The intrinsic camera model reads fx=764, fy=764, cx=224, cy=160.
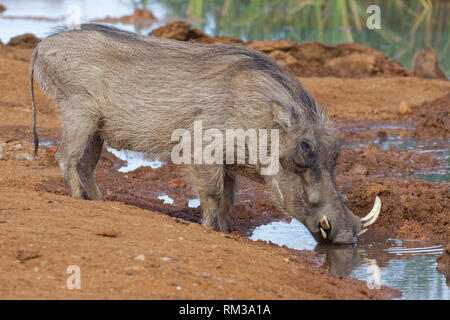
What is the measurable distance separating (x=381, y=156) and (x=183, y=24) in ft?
16.6

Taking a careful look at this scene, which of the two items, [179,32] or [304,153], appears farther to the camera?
[179,32]

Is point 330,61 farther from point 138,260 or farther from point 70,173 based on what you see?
point 138,260

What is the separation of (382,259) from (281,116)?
1.04 metres

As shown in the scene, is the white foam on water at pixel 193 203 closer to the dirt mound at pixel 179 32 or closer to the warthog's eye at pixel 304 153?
the warthog's eye at pixel 304 153

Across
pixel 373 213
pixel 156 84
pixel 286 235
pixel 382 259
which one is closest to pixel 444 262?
pixel 382 259

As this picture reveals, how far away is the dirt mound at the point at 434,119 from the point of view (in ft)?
26.2

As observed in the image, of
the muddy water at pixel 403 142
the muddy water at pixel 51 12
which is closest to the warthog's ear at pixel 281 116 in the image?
the muddy water at pixel 403 142

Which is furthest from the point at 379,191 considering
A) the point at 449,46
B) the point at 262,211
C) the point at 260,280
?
the point at 449,46

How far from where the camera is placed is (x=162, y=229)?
13.3ft

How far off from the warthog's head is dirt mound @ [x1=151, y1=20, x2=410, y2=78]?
6.07 metres

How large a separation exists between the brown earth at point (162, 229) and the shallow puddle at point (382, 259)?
0.45 feet

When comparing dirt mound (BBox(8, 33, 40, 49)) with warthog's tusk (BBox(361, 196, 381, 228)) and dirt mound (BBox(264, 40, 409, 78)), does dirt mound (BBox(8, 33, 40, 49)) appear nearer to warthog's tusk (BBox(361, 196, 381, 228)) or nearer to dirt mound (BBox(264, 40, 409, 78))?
dirt mound (BBox(264, 40, 409, 78))

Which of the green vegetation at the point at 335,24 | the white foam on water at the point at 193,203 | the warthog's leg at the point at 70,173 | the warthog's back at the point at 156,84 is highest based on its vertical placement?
the green vegetation at the point at 335,24
